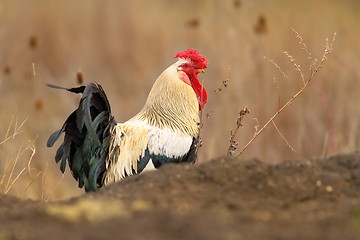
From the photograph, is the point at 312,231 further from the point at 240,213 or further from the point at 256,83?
the point at 256,83

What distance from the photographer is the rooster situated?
19.8 ft

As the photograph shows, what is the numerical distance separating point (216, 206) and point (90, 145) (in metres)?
2.72

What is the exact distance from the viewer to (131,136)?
6199mm

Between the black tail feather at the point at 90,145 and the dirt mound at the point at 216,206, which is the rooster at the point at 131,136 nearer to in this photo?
the black tail feather at the point at 90,145

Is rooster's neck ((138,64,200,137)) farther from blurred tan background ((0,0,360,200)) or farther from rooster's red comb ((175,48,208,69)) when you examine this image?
blurred tan background ((0,0,360,200))

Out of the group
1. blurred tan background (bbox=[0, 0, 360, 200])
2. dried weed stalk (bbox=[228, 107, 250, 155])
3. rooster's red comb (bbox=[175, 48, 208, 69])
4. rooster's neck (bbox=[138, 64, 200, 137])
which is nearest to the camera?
dried weed stalk (bbox=[228, 107, 250, 155])

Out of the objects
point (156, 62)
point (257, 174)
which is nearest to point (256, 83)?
point (156, 62)

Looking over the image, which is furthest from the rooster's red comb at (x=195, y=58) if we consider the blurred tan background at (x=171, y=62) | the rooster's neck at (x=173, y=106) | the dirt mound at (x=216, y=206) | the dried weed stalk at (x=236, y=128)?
the dirt mound at (x=216, y=206)

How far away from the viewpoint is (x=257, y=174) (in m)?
4.20

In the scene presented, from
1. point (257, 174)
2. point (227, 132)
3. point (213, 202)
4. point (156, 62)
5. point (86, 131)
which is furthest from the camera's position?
point (156, 62)

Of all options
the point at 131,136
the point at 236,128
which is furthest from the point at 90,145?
the point at 236,128

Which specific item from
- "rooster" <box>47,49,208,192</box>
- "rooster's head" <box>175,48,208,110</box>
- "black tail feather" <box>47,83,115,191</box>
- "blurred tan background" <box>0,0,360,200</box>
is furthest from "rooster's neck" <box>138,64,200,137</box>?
"blurred tan background" <box>0,0,360,200</box>

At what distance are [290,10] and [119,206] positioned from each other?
10.4m

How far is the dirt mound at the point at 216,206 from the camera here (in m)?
3.02
